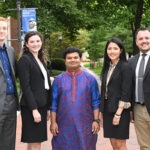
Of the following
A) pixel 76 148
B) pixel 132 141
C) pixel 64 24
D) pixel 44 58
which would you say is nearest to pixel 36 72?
pixel 44 58

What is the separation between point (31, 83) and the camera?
17.7 ft

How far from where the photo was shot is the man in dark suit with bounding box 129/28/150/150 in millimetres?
5496

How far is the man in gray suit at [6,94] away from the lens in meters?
5.17

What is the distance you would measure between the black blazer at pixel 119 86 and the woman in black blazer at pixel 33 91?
84cm

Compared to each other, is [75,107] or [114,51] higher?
[114,51]

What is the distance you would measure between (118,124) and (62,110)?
0.78m

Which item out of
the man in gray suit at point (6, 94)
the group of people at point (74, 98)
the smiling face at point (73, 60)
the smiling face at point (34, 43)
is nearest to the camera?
the man in gray suit at point (6, 94)

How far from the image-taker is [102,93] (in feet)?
18.3

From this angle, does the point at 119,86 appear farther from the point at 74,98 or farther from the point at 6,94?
the point at 6,94

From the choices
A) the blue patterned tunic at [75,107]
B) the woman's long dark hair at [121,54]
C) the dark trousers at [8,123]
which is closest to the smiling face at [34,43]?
the blue patterned tunic at [75,107]

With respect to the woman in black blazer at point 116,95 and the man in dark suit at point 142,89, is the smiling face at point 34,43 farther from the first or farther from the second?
the man in dark suit at point 142,89

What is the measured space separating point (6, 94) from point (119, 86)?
4.81ft

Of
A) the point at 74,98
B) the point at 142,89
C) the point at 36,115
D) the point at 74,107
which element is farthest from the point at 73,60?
the point at 142,89

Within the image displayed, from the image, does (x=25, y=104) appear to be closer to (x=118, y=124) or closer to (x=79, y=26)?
(x=118, y=124)
